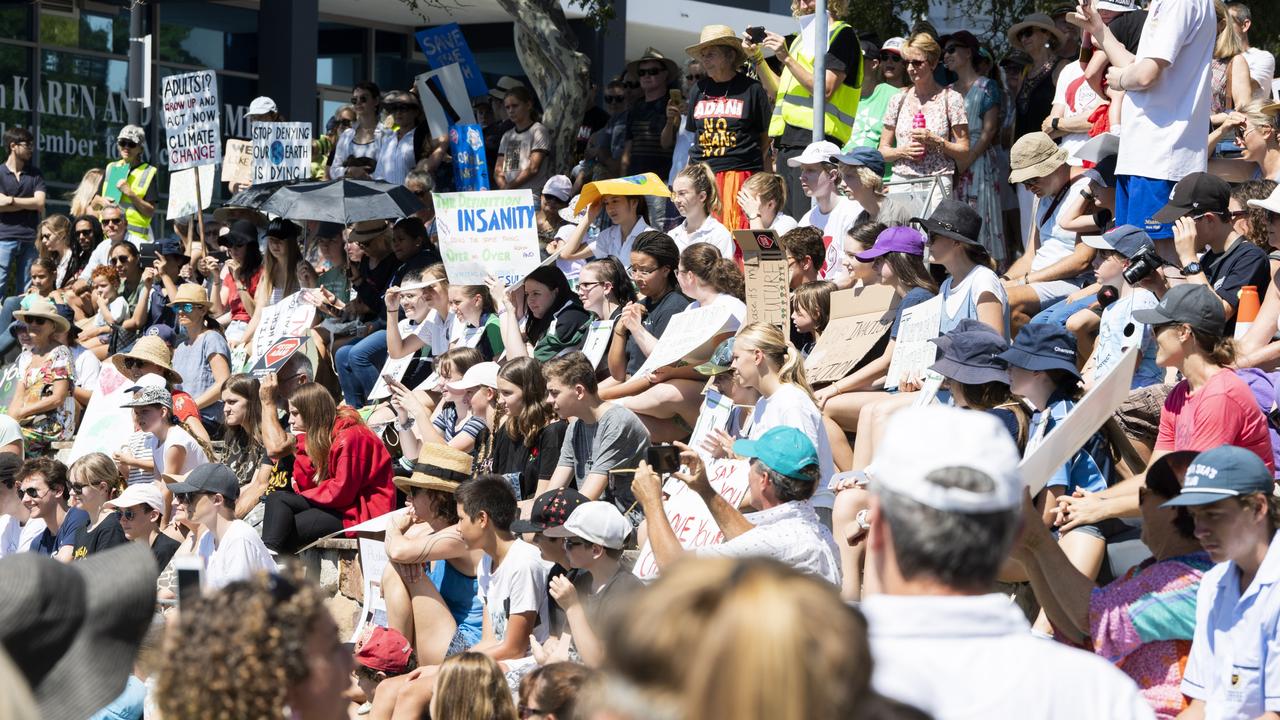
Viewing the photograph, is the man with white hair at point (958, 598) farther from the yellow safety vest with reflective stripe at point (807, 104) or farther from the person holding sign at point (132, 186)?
the person holding sign at point (132, 186)

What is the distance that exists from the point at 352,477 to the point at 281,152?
20.5 ft

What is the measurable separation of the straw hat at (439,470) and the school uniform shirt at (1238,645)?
14.3 feet

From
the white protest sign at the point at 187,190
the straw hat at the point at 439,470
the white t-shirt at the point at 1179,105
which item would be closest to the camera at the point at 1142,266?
the white t-shirt at the point at 1179,105

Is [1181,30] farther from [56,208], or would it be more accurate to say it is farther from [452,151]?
[56,208]

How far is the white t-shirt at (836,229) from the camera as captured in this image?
10000 mm

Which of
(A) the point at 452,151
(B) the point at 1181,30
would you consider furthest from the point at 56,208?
(B) the point at 1181,30

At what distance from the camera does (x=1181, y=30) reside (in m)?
8.49

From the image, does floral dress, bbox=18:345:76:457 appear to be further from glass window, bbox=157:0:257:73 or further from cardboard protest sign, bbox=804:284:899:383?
glass window, bbox=157:0:257:73

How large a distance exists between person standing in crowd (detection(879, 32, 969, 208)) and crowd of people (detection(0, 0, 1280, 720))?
40 millimetres

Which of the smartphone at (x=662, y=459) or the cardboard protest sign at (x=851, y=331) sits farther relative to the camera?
the cardboard protest sign at (x=851, y=331)

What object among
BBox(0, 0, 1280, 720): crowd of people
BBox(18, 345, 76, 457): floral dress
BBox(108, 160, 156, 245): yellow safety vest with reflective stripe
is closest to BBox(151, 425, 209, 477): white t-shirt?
BBox(0, 0, 1280, 720): crowd of people

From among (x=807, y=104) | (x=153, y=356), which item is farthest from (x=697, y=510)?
(x=153, y=356)

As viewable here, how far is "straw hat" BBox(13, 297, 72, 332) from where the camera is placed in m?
13.3

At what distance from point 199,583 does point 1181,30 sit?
675 cm
